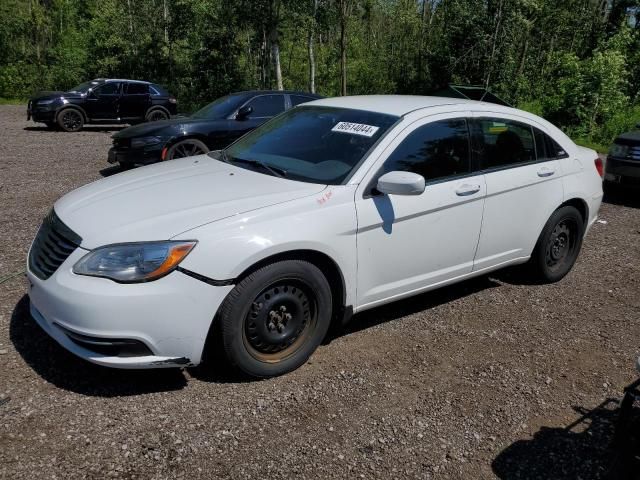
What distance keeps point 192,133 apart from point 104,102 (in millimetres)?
8679

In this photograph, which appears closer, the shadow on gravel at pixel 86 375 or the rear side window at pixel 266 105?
the shadow on gravel at pixel 86 375

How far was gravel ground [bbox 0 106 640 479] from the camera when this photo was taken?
9.03 feet

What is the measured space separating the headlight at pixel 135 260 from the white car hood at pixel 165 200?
55 millimetres

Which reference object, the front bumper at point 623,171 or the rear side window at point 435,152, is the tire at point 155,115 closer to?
the front bumper at point 623,171

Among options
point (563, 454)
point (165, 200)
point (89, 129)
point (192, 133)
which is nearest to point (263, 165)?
point (165, 200)

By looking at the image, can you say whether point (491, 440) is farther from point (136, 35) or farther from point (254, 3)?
point (136, 35)

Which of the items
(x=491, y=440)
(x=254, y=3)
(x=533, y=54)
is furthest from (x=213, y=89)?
(x=491, y=440)

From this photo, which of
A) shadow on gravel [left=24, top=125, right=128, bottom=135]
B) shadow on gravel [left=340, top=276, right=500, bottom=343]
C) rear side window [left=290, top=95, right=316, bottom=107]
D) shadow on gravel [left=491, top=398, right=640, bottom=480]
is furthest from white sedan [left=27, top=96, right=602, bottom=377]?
shadow on gravel [left=24, top=125, right=128, bottom=135]

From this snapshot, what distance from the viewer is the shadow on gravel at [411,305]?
4281 millimetres

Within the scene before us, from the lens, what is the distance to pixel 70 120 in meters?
16.0

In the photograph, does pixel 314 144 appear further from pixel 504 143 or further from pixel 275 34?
pixel 275 34

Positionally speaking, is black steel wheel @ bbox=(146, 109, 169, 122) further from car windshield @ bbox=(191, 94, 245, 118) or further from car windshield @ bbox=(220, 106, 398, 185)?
car windshield @ bbox=(220, 106, 398, 185)

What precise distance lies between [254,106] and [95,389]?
7.13 m

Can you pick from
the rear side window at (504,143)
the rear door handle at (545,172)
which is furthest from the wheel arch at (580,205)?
the rear side window at (504,143)
